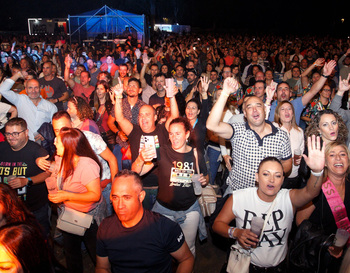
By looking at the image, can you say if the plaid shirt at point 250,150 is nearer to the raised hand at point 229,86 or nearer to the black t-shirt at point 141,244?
the raised hand at point 229,86

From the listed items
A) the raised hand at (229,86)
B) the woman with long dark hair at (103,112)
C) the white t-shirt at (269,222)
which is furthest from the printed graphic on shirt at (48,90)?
the white t-shirt at (269,222)

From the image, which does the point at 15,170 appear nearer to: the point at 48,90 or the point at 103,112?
the point at 103,112

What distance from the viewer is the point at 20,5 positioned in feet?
134

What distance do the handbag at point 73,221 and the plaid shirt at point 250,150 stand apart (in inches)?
64.6

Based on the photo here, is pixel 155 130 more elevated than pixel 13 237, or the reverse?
pixel 155 130

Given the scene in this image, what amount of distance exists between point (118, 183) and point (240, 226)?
1.17 m

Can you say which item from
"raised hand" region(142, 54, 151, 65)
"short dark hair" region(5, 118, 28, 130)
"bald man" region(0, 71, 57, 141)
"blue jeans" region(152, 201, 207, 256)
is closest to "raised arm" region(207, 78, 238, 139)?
"blue jeans" region(152, 201, 207, 256)

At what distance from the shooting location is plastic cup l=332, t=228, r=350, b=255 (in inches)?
94.3

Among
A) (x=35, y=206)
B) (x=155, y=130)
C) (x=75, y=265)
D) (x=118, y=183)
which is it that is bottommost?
(x=75, y=265)

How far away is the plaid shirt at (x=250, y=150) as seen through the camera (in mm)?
3318

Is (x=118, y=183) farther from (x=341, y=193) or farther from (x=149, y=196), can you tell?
(x=341, y=193)

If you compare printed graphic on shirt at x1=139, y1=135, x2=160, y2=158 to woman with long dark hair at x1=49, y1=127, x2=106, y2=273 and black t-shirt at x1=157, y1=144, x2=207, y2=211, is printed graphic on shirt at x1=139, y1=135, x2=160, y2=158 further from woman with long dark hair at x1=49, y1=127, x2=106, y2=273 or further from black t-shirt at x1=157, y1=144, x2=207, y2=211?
woman with long dark hair at x1=49, y1=127, x2=106, y2=273

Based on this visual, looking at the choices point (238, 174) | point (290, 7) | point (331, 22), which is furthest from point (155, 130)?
point (290, 7)

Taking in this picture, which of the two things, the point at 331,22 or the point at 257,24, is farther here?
the point at 257,24
